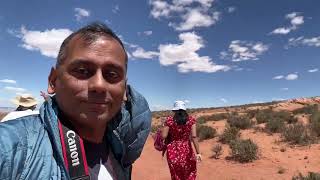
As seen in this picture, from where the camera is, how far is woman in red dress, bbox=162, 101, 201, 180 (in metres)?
7.92

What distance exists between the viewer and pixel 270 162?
13.4 meters

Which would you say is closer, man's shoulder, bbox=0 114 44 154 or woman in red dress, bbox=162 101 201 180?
man's shoulder, bbox=0 114 44 154

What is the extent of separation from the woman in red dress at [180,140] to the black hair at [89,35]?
608cm

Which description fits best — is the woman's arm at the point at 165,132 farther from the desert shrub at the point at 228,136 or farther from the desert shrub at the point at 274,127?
the desert shrub at the point at 274,127

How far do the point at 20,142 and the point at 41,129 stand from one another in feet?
0.43

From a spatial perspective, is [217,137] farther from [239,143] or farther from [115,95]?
[115,95]

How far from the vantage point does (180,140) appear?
7980 mm

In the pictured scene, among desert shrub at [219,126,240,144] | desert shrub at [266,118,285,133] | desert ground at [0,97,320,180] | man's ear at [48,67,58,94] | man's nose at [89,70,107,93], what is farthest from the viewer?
desert shrub at [266,118,285,133]

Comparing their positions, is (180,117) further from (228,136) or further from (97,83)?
(228,136)

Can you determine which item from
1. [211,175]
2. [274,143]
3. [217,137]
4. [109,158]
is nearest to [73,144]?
[109,158]

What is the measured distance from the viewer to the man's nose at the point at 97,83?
162 cm

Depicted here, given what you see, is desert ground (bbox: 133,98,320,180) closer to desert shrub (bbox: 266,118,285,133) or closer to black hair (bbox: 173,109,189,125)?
desert shrub (bbox: 266,118,285,133)

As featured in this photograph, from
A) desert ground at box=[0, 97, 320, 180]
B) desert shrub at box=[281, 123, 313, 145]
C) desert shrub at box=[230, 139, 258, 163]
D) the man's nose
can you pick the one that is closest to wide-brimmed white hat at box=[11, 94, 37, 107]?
desert ground at box=[0, 97, 320, 180]

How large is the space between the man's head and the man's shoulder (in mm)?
211
